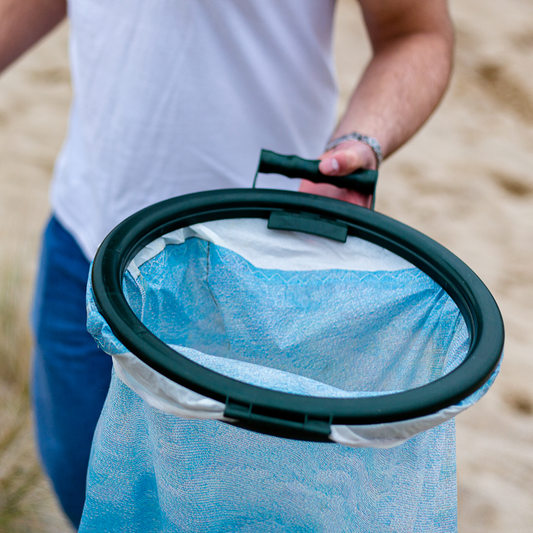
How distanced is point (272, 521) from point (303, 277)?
264 mm

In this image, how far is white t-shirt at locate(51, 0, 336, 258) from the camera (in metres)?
0.82

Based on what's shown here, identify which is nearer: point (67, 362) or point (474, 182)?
point (67, 362)

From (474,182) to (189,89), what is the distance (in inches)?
82.8

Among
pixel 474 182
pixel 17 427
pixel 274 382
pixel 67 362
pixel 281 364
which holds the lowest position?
pixel 17 427

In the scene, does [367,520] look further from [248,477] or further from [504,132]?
[504,132]

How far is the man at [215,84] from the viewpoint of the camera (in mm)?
815

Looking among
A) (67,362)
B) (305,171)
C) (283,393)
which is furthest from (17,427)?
(283,393)

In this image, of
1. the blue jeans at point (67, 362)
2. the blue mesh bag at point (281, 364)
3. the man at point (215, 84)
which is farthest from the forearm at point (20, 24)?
the blue mesh bag at point (281, 364)

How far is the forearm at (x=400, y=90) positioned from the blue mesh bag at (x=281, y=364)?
147 mm

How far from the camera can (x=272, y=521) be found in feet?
1.91

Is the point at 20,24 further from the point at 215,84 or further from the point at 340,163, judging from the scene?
the point at 340,163

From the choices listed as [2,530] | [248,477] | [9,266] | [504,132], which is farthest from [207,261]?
[504,132]

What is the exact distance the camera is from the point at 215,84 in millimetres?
849

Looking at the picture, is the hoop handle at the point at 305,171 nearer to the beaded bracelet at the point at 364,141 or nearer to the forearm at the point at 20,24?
the beaded bracelet at the point at 364,141
